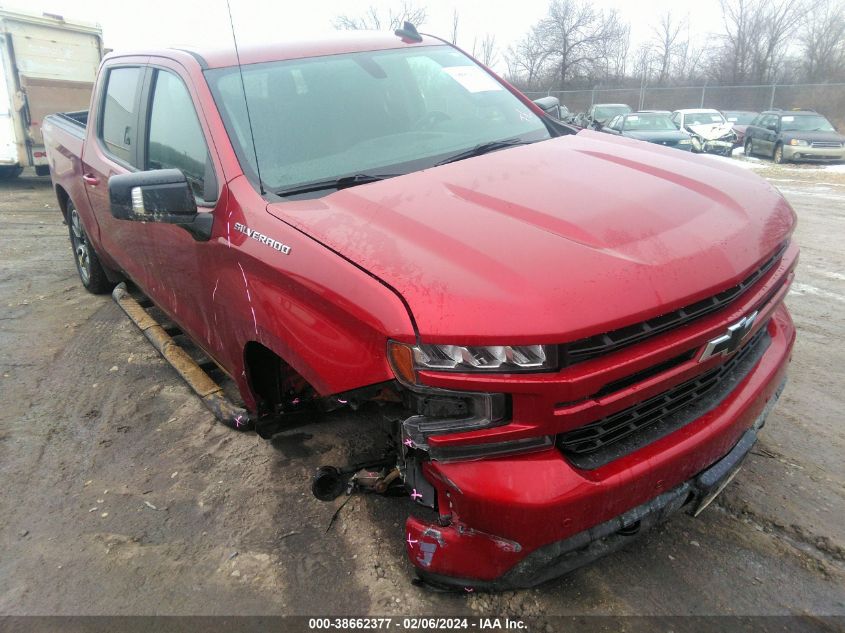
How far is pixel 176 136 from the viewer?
123 inches

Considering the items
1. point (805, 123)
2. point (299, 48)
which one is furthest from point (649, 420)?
point (805, 123)

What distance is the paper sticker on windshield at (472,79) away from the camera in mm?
3441

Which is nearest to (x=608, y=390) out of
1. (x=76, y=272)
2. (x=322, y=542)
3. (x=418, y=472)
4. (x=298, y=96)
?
(x=418, y=472)

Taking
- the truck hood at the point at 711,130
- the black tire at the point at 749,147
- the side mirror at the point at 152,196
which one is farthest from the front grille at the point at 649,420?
the black tire at the point at 749,147

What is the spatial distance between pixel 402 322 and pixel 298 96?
163 centimetres

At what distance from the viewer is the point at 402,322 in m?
1.75

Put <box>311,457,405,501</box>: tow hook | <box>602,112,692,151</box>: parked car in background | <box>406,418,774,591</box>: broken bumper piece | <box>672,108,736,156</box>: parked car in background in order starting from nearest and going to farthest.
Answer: <box>406,418,774,591</box>: broken bumper piece
<box>311,457,405,501</box>: tow hook
<box>602,112,692,151</box>: parked car in background
<box>672,108,736,156</box>: parked car in background

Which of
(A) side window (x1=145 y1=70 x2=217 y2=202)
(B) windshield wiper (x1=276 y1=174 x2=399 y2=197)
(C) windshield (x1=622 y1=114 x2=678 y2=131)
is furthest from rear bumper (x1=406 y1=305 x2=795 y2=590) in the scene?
(C) windshield (x1=622 y1=114 x2=678 y2=131)

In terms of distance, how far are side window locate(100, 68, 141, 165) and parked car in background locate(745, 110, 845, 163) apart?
56.0 feet

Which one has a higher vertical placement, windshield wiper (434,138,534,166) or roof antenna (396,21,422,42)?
roof antenna (396,21,422,42)

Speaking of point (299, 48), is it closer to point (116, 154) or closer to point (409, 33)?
point (409, 33)

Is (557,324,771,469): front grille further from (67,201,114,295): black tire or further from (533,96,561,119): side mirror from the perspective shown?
(67,201,114,295): black tire

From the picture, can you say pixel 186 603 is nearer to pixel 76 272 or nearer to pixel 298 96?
pixel 298 96

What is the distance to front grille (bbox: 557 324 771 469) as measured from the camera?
1872mm
